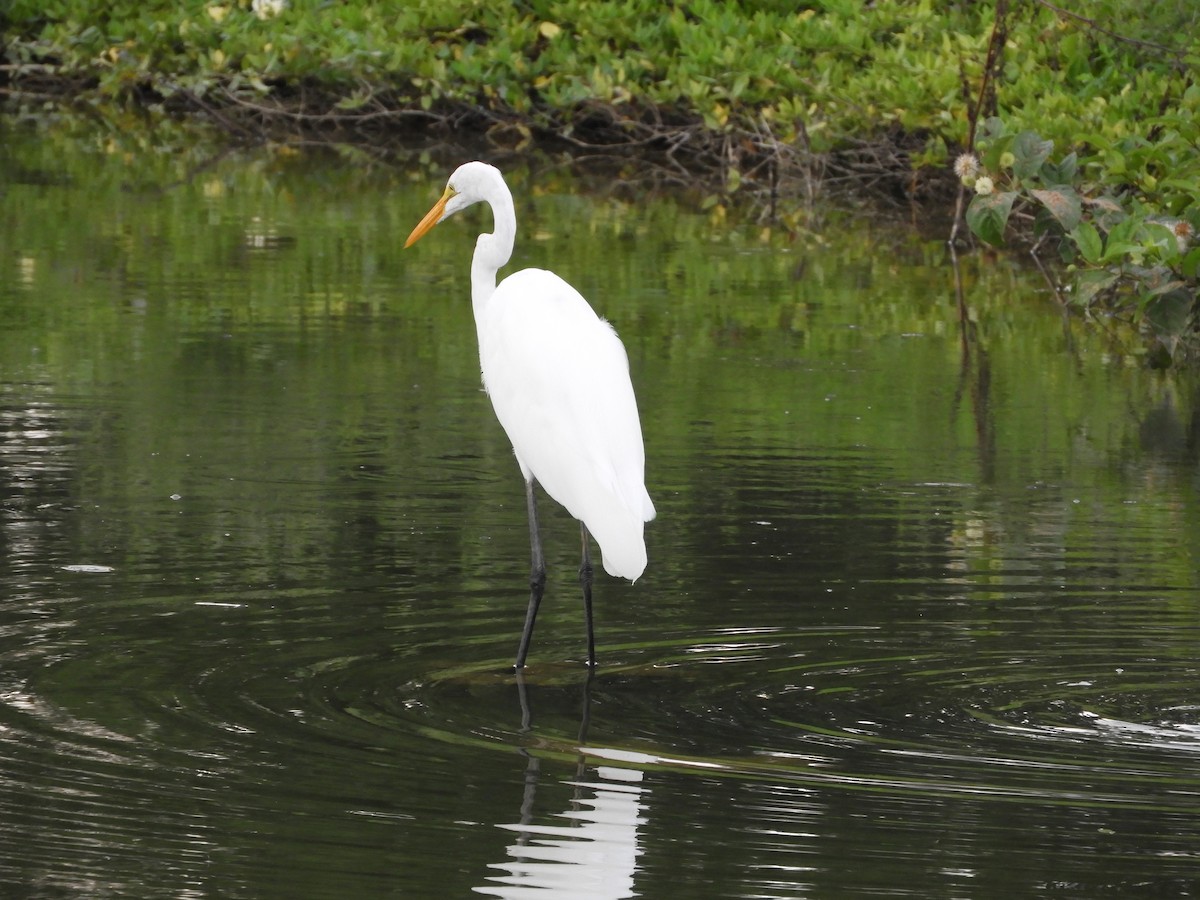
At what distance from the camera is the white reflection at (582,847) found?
14.9 feet

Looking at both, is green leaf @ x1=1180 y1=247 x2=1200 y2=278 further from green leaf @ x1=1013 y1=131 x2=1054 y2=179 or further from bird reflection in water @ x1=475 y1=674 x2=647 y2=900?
bird reflection in water @ x1=475 y1=674 x2=647 y2=900

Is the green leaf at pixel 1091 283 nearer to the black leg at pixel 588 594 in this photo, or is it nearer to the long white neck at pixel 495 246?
the long white neck at pixel 495 246

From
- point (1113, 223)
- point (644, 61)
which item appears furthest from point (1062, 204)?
point (644, 61)

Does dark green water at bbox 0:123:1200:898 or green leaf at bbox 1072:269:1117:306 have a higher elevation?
green leaf at bbox 1072:269:1117:306

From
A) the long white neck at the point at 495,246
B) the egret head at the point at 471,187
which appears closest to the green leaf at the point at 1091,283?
the egret head at the point at 471,187

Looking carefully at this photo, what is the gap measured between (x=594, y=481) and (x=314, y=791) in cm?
143

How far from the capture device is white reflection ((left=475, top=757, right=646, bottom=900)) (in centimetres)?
455

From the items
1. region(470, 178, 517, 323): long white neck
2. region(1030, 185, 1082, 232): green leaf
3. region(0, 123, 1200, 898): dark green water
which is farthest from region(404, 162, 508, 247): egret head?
region(1030, 185, 1082, 232): green leaf

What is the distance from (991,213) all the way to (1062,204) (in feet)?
1.55

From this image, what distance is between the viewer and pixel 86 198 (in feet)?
60.4

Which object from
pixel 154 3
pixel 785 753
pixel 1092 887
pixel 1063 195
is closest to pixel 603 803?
pixel 785 753

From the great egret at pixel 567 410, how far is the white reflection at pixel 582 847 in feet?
2.90

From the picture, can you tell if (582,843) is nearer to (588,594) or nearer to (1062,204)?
(588,594)

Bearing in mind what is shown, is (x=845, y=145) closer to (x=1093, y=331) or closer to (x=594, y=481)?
(x=1093, y=331)
